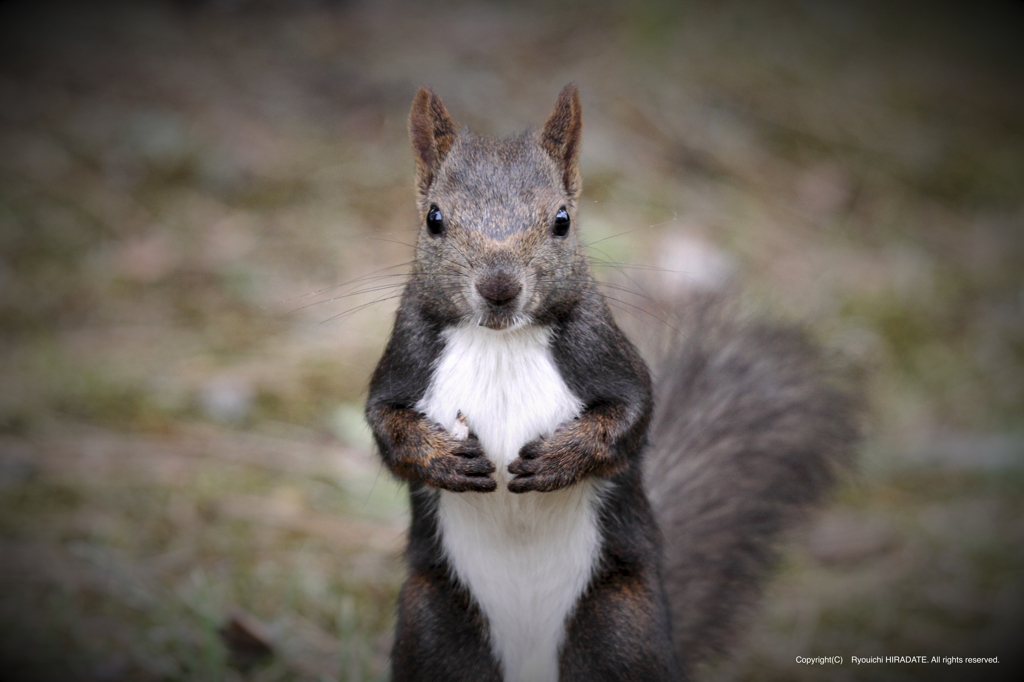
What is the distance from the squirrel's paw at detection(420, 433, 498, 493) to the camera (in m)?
1.43

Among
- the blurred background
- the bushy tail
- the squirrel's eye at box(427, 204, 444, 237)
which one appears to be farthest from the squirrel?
the bushy tail

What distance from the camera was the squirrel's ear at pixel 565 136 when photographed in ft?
5.24

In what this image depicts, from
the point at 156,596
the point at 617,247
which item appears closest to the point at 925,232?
the point at 617,247

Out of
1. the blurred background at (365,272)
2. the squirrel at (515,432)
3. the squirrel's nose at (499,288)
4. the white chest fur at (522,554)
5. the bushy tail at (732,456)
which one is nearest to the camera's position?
the squirrel's nose at (499,288)

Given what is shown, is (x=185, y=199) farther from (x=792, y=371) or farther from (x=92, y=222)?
(x=792, y=371)

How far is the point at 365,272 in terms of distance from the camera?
346 cm

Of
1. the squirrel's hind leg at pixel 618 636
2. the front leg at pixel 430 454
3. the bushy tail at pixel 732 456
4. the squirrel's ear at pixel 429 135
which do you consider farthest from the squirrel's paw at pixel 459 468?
the bushy tail at pixel 732 456

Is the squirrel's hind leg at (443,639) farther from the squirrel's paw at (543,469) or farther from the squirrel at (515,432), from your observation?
the squirrel's paw at (543,469)

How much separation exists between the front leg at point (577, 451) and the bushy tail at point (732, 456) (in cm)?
53

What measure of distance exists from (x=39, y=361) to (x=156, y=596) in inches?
48.5

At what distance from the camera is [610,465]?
1498mm

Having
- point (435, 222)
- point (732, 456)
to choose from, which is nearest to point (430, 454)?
point (435, 222)

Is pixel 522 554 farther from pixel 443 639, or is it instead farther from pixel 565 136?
pixel 565 136

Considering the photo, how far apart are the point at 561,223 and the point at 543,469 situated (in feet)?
1.38
